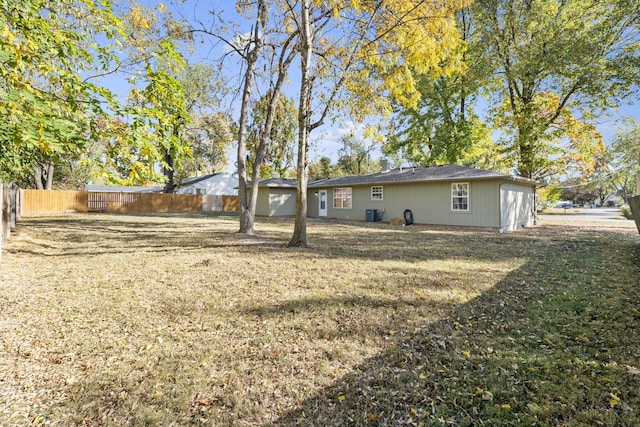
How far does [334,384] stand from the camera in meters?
2.65

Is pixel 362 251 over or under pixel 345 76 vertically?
under

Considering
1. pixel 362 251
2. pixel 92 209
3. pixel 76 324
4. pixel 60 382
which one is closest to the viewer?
pixel 60 382

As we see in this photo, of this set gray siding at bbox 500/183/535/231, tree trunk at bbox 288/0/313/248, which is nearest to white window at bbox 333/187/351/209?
gray siding at bbox 500/183/535/231

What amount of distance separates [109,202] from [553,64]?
3064cm

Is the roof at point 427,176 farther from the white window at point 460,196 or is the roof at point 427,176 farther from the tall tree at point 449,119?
the tall tree at point 449,119

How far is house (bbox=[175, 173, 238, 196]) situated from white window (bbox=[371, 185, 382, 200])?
21357 millimetres

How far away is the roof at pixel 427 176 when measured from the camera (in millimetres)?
13899

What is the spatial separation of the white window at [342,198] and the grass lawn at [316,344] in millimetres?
13720

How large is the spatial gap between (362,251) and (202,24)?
8817mm

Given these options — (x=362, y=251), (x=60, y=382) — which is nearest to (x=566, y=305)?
(x=362, y=251)

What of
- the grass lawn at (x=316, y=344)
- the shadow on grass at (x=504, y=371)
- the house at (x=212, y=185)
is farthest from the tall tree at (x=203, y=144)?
the shadow on grass at (x=504, y=371)

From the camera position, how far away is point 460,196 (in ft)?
49.6

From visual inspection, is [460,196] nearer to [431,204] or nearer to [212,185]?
[431,204]

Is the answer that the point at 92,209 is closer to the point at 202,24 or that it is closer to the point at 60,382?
the point at 202,24
